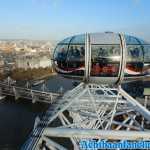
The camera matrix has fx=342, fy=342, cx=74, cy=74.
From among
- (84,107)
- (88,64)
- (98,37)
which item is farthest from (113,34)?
(84,107)

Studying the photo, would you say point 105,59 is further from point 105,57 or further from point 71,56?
point 71,56

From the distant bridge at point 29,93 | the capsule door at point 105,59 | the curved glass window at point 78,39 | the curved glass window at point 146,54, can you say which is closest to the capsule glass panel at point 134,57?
the curved glass window at point 146,54

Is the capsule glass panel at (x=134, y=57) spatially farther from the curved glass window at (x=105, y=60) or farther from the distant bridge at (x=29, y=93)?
the distant bridge at (x=29, y=93)

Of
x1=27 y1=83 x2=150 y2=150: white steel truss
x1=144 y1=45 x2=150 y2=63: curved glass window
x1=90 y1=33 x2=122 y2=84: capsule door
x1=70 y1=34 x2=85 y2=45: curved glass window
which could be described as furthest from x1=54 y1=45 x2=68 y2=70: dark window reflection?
x1=144 y1=45 x2=150 y2=63: curved glass window

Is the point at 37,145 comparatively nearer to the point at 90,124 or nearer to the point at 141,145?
the point at 141,145

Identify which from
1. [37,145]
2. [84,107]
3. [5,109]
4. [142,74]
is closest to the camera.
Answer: [37,145]

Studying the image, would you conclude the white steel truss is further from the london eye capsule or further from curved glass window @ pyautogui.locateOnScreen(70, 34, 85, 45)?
curved glass window @ pyautogui.locateOnScreen(70, 34, 85, 45)

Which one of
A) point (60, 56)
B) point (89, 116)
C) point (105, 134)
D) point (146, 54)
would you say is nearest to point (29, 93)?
point (89, 116)
